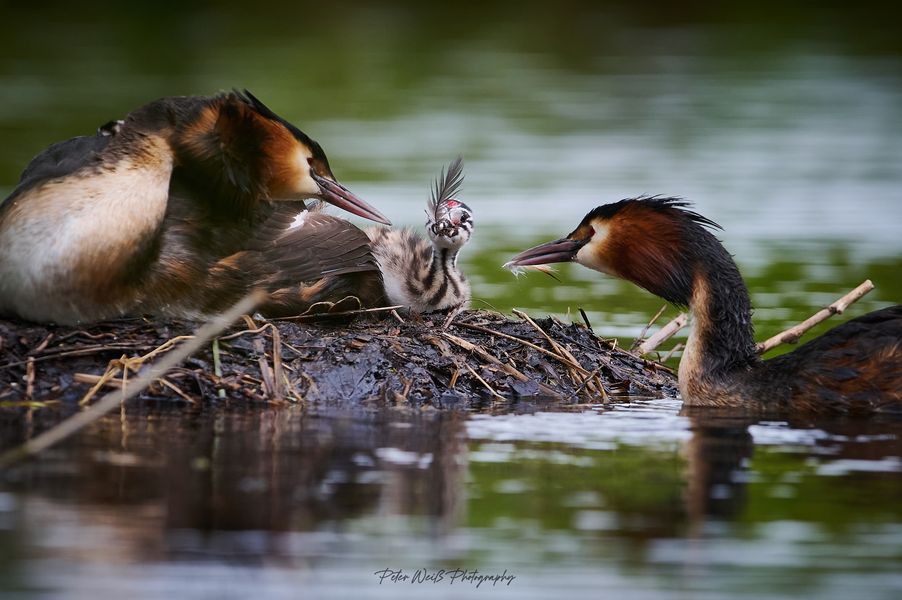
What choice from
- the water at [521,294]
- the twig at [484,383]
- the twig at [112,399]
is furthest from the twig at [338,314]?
the water at [521,294]

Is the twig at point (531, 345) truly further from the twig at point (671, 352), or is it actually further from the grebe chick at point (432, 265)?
the twig at point (671, 352)

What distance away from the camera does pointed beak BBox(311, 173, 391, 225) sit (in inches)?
318

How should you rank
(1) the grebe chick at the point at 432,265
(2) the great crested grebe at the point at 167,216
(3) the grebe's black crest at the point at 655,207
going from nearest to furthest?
(2) the great crested grebe at the point at 167,216 < (3) the grebe's black crest at the point at 655,207 < (1) the grebe chick at the point at 432,265

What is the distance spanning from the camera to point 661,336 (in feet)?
30.1

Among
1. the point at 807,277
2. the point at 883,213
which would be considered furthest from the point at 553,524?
the point at 883,213

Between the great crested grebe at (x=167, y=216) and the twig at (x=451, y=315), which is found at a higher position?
the great crested grebe at (x=167, y=216)

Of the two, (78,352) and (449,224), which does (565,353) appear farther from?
(78,352)

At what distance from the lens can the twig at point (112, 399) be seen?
602cm

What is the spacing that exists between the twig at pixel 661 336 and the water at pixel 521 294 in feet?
1.81

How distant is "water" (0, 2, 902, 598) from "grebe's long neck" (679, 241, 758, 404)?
0.68ft

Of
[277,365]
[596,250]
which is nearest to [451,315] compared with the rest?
[596,250]

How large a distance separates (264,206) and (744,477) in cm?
322

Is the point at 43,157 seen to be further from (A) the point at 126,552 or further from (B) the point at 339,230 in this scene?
(A) the point at 126,552

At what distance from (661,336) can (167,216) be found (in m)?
2.91
